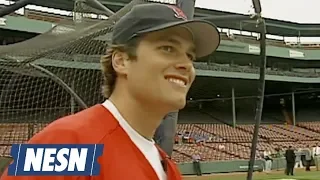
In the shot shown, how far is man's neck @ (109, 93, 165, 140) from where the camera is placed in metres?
1.48

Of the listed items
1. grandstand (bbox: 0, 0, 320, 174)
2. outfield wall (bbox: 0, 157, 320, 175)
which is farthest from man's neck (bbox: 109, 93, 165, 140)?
outfield wall (bbox: 0, 157, 320, 175)

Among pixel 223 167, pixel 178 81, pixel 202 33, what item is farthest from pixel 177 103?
pixel 223 167

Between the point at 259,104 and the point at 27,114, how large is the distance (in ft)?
20.0

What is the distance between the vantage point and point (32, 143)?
1.35 metres

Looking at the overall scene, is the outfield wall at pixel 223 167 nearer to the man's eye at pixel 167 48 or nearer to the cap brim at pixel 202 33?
the cap brim at pixel 202 33

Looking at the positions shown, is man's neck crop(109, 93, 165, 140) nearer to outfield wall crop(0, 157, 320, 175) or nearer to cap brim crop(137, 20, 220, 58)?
cap brim crop(137, 20, 220, 58)

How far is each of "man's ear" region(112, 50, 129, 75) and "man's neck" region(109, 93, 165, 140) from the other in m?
0.07

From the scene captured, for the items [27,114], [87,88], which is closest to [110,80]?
[87,88]

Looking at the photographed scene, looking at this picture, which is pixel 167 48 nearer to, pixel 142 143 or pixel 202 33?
pixel 202 33

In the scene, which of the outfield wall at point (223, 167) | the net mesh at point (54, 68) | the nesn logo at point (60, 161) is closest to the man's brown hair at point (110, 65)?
the nesn logo at point (60, 161)

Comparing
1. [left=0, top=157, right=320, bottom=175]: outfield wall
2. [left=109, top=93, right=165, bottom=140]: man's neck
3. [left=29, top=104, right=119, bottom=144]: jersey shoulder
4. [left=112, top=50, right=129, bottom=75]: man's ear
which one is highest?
[left=0, top=157, right=320, bottom=175]: outfield wall

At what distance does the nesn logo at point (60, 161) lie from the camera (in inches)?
52.0

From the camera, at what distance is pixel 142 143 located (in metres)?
1.52

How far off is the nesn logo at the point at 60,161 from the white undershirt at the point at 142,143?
140 mm
